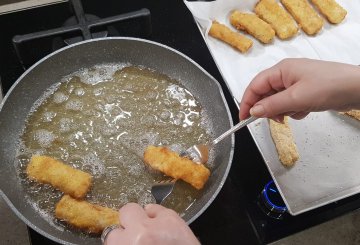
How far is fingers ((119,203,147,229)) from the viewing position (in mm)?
832

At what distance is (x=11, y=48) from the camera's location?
144cm

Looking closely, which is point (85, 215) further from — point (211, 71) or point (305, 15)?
point (305, 15)

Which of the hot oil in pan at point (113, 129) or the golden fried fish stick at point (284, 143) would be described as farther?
the golden fried fish stick at point (284, 143)

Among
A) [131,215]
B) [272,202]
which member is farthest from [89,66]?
[272,202]

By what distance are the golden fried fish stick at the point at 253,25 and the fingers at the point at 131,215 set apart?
934mm

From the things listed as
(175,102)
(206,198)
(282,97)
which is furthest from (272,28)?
(206,198)

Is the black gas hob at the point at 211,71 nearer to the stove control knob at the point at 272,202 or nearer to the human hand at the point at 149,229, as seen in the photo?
the stove control knob at the point at 272,202

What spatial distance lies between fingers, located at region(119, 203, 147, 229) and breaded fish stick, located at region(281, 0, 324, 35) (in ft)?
3.56

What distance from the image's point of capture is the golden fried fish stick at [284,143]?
1202mm

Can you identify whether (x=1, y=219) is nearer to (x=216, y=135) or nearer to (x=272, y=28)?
(x=216, y=135)

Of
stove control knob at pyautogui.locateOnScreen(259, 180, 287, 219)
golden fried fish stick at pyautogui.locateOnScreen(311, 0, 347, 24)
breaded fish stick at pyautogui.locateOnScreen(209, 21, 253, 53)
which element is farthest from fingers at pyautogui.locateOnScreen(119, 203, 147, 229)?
golden fried fish stick at pyautogui.locateOnScreen(311, 0, 347, 24)

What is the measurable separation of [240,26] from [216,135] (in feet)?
1.84

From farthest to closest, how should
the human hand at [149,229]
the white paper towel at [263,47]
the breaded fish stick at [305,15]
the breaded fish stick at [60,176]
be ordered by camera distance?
the breaded fish stick at [305,15] < the white paper towel at [263,47] < the breaded fish stick at [60,176] < the human hand at [149,229]

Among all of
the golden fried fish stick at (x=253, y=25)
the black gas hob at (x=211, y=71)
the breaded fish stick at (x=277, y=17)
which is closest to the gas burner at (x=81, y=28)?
the black gas hob at (x=211, y=71)
